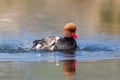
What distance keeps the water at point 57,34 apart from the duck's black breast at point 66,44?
0.73 feet

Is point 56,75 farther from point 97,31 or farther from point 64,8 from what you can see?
point 64,8

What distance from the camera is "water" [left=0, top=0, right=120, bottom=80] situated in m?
11.1

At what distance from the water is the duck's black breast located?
8.8 inches

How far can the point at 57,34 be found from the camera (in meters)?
18.8

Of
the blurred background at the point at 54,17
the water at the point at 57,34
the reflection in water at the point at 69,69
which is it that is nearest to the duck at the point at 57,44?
the water at the point at 57,34

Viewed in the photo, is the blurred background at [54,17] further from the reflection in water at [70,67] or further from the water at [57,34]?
the reflection in water at [70,67]

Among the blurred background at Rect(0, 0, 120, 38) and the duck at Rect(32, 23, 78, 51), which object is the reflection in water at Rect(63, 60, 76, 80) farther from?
the blurred background at Rect(0, 0, 120, 38)

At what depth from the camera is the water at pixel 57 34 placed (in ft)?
36.3

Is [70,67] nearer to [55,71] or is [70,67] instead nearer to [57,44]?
[55,71]

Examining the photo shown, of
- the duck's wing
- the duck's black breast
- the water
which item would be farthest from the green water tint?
the duck's wing

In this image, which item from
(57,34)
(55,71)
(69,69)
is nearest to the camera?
(55,71)

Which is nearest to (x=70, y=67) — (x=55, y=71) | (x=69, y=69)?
(x=69, y=69)

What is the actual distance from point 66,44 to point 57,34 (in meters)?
3.96

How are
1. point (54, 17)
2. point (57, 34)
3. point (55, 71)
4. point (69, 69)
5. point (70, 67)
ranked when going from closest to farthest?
point (55, 71) → point (69, 69) → point (70, 67) → point (57, 34) → point (54, 17)
